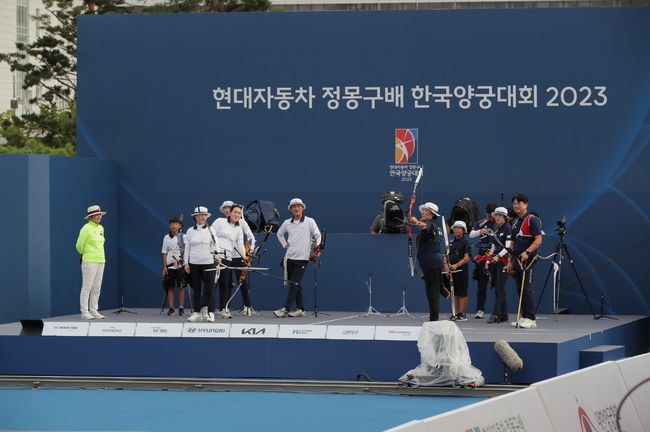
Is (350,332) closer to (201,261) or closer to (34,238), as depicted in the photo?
(201,261)

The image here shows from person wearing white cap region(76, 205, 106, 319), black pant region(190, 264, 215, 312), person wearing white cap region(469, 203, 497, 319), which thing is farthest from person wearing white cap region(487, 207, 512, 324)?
person wearing white cap region(76, 205, 106, 319)

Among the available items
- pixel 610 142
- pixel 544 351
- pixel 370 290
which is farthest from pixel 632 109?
pixel 544 351

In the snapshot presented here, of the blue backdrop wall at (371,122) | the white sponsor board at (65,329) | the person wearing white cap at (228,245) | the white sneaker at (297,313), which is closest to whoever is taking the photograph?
the white sponsor board at (65,329)

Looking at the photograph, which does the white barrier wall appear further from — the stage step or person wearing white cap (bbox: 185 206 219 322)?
person wearing white cap (bbox: 185 206 219 322)

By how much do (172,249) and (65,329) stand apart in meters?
3.23

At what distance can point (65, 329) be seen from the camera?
49.9ft

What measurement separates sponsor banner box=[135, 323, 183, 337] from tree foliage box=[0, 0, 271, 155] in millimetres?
19835

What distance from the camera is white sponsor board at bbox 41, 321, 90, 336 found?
1516cm

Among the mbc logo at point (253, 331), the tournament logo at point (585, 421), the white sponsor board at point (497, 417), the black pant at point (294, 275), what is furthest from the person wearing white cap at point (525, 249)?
the white sponsor board at point (497, 417)

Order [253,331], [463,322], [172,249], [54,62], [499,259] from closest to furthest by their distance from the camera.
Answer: [253,331]
[499,259]
[463,322]
[172,249]
[54,62]

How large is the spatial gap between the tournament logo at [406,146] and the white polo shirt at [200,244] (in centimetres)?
457

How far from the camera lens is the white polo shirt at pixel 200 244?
16578 millimetres

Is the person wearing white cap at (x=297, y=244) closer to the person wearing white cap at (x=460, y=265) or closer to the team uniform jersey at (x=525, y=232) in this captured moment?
the person wearing white cap at (x=460, y=265)

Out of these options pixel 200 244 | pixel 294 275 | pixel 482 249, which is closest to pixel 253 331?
pixel 200 244
